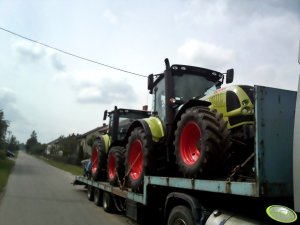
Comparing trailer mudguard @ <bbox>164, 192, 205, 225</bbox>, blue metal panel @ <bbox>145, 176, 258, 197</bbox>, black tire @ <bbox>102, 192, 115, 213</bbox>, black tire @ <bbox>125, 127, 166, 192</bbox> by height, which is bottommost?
black tire @ <bbox>102, 192, 115, 213</bbox>

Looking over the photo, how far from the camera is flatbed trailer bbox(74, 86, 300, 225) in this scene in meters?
4.82

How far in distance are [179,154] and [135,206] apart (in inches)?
101

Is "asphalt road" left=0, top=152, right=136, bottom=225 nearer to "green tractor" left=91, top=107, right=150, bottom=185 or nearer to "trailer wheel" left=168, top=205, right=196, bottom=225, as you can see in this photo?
"green tractor" left=91, top=107, right=150, bottom=185

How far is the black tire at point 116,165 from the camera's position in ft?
38.2

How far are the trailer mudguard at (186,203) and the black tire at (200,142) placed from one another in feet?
1.12

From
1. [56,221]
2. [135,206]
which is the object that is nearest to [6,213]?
[56,221]

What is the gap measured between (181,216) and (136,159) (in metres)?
3.20

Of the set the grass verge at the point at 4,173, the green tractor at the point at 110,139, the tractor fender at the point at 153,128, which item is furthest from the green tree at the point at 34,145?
the tractor fender at the point at 153,128

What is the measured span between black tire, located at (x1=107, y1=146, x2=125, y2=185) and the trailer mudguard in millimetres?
4302

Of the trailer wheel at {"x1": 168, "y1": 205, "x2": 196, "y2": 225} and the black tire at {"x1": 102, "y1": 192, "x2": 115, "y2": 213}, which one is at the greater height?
the trailer wheel at {"x1": 168, "y1": 205, "x2": 196, "y2": 225}

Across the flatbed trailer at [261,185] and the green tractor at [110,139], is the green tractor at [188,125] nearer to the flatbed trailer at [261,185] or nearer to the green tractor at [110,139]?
the flatbed trailer at [261,185]

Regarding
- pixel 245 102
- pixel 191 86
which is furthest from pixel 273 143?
pixel 191 86

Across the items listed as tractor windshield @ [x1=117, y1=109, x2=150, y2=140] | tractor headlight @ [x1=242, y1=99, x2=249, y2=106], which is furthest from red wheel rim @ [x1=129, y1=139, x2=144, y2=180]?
tractor windshield @ [x1=117, y1=109, x2=150, y2=140]

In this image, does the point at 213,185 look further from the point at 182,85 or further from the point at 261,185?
the point at 182,85
